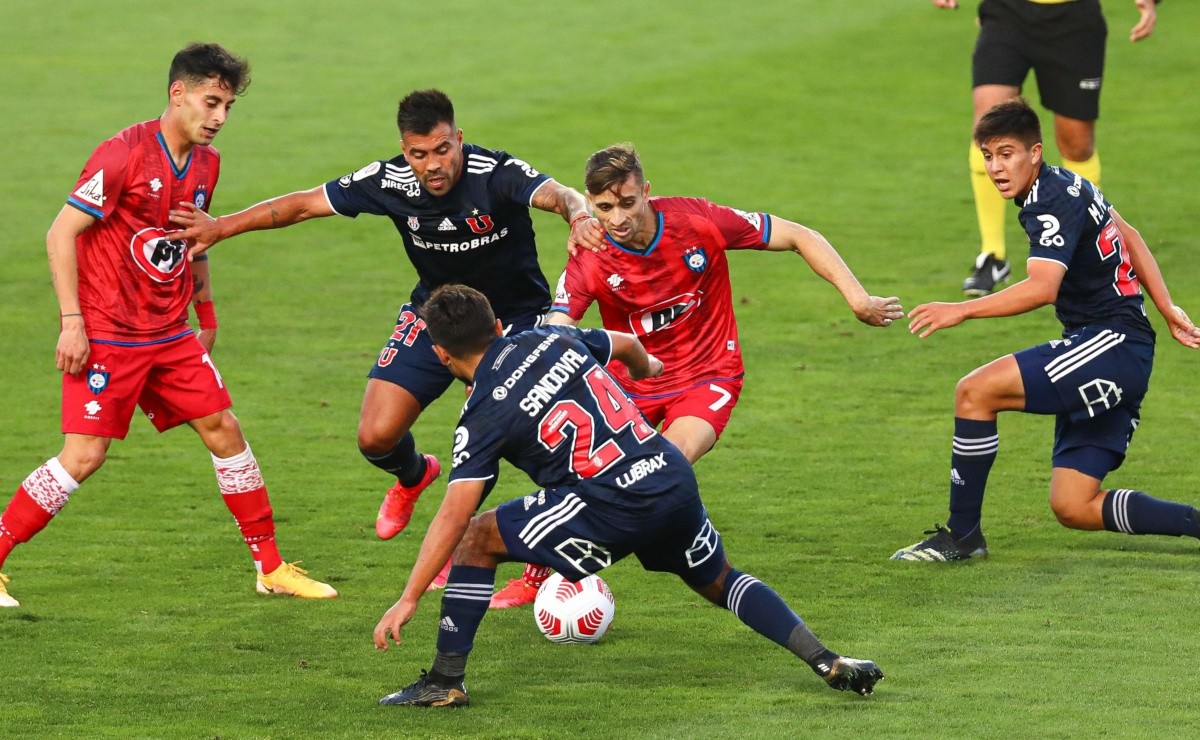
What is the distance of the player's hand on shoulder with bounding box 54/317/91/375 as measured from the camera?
7078 millimetres

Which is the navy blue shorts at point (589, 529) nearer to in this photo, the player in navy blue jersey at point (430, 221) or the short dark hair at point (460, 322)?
the short dark hair at point (460, 322)

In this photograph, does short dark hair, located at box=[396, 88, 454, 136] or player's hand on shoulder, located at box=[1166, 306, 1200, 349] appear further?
player's hand on shoulder, located at box=[1166, 306, 1200, 349]

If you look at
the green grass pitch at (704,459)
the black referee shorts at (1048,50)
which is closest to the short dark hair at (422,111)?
the green grass pitch at (704,459)

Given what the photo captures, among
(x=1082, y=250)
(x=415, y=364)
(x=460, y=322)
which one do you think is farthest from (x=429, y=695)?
(x=1082, y=250)

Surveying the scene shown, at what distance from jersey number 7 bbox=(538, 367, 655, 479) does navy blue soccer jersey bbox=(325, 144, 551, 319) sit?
192 centimetres

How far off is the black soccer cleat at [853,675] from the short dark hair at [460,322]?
1.59 meters

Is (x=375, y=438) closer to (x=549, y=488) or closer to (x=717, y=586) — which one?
(x=549, y=488)

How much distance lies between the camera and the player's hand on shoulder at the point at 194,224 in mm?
7234

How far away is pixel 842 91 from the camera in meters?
19.7

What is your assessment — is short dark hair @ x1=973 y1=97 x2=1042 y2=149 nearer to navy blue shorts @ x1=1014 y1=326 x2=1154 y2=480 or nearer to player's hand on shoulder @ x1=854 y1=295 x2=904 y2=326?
navy blue shorts @ x1=1014 y1=326 x2=1154 y2=480

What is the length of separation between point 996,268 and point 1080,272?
5.06 meters

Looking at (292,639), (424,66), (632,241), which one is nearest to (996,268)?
(632,241)

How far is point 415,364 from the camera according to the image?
7.92 meters

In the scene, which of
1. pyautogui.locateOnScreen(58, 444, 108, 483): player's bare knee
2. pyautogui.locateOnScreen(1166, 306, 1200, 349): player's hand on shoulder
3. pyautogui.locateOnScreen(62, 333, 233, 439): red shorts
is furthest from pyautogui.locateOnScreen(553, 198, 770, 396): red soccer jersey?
pyautogui.locateOnScreen(58, 444, 108, 483): player's bare knee
